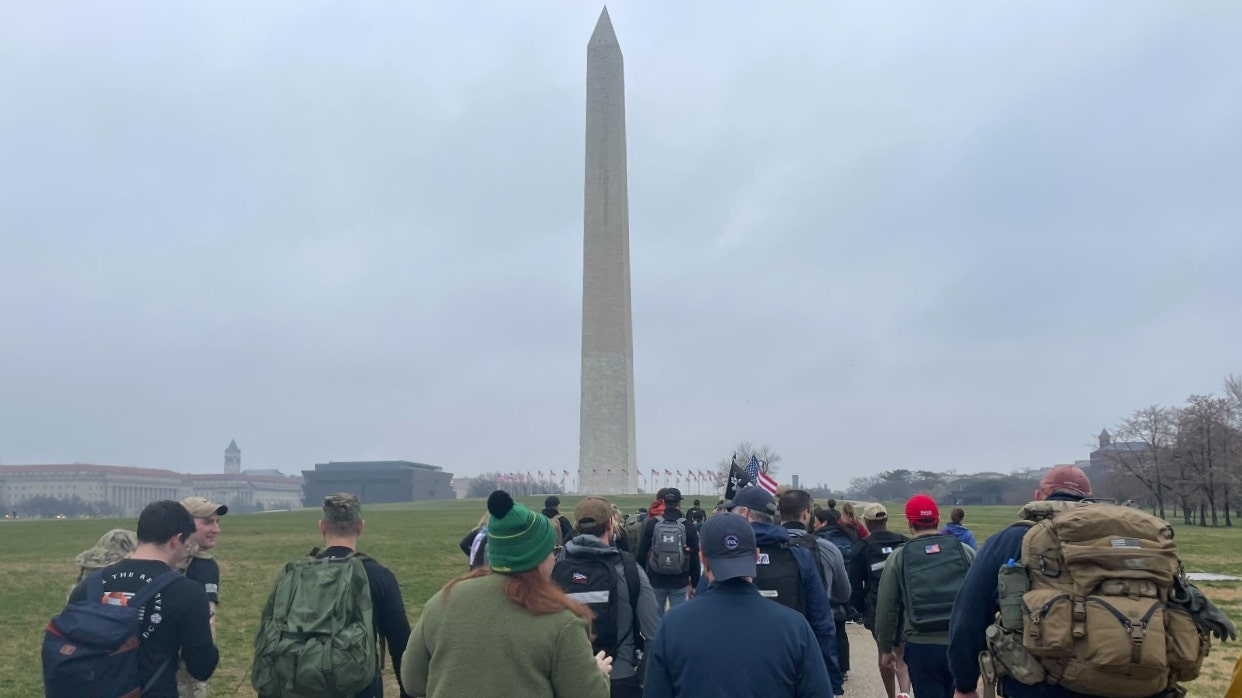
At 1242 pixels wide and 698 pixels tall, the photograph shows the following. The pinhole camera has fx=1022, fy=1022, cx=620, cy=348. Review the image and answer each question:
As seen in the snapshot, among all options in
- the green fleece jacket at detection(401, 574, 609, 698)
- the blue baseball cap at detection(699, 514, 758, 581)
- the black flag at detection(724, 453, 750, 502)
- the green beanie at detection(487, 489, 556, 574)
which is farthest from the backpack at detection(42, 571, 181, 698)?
the black flag at detection(724, 453, 750, 502)

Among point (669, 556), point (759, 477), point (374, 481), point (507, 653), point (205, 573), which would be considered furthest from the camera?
point (374, 481)

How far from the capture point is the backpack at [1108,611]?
11.0 ft

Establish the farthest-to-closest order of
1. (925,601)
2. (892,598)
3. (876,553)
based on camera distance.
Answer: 1. (876,553)
2. (892,598)
3. (925,601)

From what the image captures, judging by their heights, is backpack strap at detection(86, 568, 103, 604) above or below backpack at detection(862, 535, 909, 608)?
above

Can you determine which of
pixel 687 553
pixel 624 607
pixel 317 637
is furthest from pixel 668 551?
pixel 317 637

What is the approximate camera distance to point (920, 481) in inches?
4931

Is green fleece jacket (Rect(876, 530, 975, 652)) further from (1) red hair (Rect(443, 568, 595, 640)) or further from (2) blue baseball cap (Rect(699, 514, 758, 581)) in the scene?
(1) red hair (Rect(443, 568, 595, 640))

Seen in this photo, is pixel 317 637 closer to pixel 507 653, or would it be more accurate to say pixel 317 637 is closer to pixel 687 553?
pixel 507 653

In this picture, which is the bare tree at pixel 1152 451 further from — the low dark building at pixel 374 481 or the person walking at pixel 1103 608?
the low dark building at pixel 374 481

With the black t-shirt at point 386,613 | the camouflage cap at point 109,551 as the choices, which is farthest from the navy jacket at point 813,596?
the camouflage cap at point 109,551

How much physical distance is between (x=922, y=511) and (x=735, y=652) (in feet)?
11.3

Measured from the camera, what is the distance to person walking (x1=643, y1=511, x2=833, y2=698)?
3.44 meters

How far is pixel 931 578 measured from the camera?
20.1 feet

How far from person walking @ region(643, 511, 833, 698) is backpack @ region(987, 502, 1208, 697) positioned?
799mm
